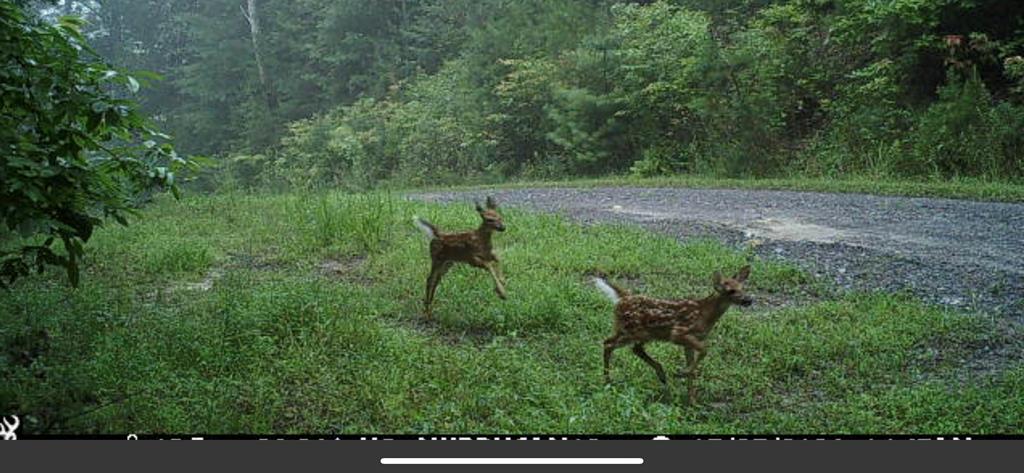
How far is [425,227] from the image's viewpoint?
4055 mm

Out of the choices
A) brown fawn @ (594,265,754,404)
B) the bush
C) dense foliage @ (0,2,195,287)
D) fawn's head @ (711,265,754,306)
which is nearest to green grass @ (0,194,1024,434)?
brown fawn @ (594,265,754,404)

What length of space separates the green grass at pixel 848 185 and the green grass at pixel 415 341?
0.34 meters

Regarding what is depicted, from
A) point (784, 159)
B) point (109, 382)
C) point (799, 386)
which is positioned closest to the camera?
point (799, 386)

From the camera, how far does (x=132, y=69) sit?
3293mm

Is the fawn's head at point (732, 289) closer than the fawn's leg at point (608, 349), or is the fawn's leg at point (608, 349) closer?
the fawn's head at point (732, 289)

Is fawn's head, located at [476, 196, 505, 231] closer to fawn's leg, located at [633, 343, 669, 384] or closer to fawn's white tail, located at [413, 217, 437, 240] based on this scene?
fawn's white tail, located at [413, 217, 437, 240]

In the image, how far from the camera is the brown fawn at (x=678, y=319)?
9.98ft

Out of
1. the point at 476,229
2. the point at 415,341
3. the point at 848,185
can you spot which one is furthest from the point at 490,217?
the point at 848,185

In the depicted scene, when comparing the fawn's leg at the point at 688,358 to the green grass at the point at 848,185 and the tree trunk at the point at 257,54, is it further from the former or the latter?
the tree trunk at the point at 257,54
